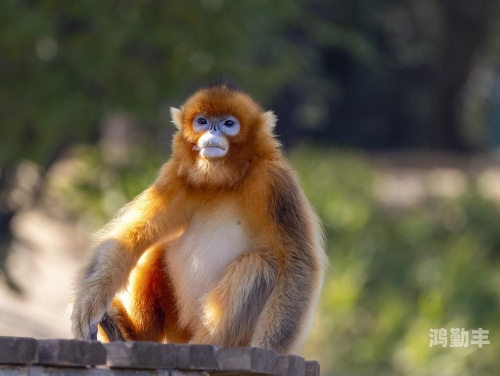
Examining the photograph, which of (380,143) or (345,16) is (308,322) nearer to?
(345,16)

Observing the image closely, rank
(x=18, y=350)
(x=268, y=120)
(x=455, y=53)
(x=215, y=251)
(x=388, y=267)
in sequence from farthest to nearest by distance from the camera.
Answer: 1. (x=455, y=53)
2. (x=388, y=267)
3. (x=268, y=120)
4. (x=215, y=251)
5. (x=18, y=350)

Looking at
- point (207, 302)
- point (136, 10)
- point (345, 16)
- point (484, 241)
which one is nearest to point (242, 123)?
point (207, 302)

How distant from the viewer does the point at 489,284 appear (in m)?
11.5

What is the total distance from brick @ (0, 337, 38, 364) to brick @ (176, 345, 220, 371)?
55 centimetres

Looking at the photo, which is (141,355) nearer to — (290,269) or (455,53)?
(290,269)

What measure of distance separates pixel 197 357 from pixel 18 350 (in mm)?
680

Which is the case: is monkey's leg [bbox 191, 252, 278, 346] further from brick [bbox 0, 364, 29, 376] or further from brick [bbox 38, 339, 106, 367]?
brick [bbox 0, 364, 29, 376]

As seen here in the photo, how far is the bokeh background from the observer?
11.0 meters

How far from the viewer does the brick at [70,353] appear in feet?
13.0

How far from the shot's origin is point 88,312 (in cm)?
484

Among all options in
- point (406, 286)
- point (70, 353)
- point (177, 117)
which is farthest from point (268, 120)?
point (406, 286)

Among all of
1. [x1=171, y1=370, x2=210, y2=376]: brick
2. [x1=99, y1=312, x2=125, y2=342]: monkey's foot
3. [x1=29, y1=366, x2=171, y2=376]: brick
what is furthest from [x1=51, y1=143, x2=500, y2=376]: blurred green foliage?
[x1=29, y1=366, x2=171, y2=376]: brick

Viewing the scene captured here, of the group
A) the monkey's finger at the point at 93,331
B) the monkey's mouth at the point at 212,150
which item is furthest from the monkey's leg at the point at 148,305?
the monkey's mouth at the point at 212,150

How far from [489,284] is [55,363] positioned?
8172mm
